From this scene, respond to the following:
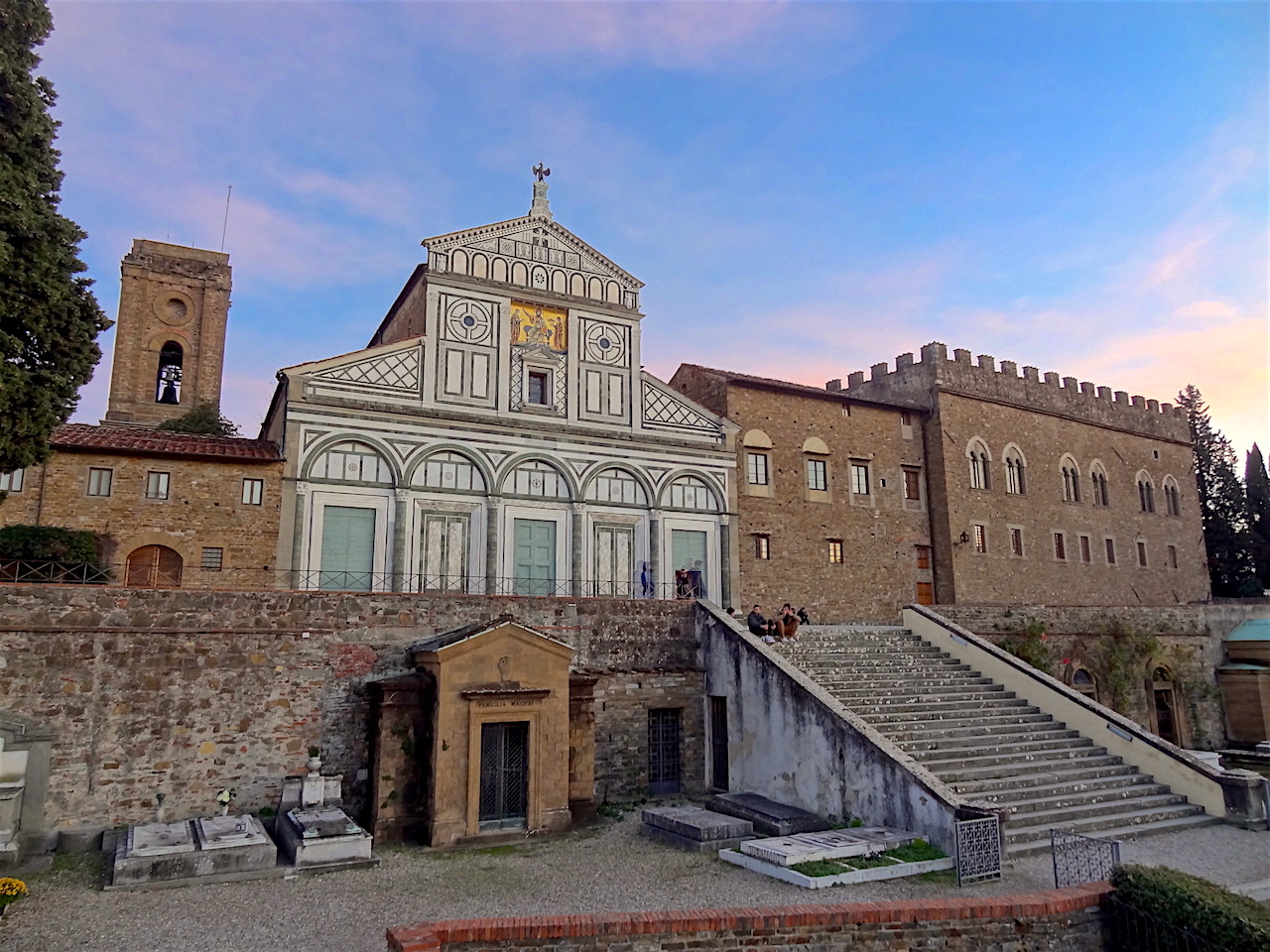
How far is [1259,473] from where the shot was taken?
138 ft

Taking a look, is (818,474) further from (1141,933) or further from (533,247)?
(1141,933)

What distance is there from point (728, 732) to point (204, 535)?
1274 cm

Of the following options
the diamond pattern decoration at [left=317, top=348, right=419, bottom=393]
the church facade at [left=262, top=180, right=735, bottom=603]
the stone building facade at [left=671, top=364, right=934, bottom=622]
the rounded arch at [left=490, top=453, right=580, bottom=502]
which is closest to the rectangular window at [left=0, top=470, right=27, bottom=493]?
the church facade at [left=262, top=180, right=735, bottom=603]

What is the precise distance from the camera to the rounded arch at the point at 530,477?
22.5 m

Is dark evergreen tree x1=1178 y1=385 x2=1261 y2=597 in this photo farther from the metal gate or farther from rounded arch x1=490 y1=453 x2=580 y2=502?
the metal gate

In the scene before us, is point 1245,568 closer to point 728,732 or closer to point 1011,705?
point 1011,705

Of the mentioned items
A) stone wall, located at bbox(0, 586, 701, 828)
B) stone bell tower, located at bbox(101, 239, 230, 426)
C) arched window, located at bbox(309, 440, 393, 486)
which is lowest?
stone wall, located at bbox(0, 586, 701, 828)

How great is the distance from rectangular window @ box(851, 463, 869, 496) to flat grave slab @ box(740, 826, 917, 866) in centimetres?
1722

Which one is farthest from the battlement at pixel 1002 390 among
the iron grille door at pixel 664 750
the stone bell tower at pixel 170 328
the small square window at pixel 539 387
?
the stone bell tower at pixel 170 328

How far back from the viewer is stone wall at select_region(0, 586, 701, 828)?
42.8 feet

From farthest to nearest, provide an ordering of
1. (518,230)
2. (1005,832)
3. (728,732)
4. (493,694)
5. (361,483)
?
(518,230)
(361,483)
(728,732)
(493,694)
(1005,832)

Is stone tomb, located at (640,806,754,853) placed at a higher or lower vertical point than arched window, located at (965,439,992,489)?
lower

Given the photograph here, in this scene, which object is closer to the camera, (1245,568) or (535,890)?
(535,890)

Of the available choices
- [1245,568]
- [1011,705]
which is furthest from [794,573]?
[1245,568]
